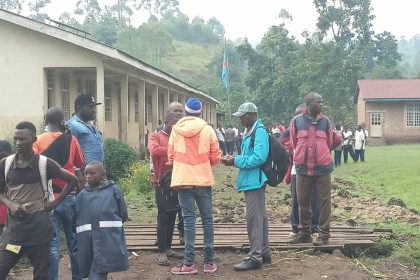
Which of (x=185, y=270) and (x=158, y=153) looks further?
(x=158, y=153)

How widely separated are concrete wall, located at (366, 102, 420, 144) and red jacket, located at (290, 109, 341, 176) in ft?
117

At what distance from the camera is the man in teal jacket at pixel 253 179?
605 cm

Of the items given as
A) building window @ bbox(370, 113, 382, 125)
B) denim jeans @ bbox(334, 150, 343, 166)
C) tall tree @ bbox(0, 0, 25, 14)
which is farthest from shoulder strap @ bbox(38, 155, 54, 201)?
tall tree @ bbox(0, 0, 25, 14)

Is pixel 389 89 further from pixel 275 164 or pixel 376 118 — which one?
pixel 275 164

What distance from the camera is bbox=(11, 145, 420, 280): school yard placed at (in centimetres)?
618

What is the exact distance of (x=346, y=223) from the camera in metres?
9.41

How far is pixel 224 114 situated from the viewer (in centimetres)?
4725

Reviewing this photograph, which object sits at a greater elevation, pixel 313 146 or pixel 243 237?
pixel 313 146

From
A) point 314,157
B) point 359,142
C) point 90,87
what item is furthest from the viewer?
point 90,87

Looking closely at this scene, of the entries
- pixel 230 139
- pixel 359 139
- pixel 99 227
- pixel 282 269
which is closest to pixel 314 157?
pixel 282 269

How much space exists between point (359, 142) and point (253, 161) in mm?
16317

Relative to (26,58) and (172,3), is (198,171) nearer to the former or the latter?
(26,58)

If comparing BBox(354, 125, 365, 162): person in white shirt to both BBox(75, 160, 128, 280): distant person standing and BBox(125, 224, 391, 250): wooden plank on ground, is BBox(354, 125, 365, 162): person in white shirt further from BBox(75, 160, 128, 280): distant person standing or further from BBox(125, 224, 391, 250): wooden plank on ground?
BBox(75, 160, 128, 280): distant person standing

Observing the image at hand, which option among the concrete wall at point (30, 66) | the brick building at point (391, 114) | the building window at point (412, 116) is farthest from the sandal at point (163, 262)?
the building window at point (412, 116)
